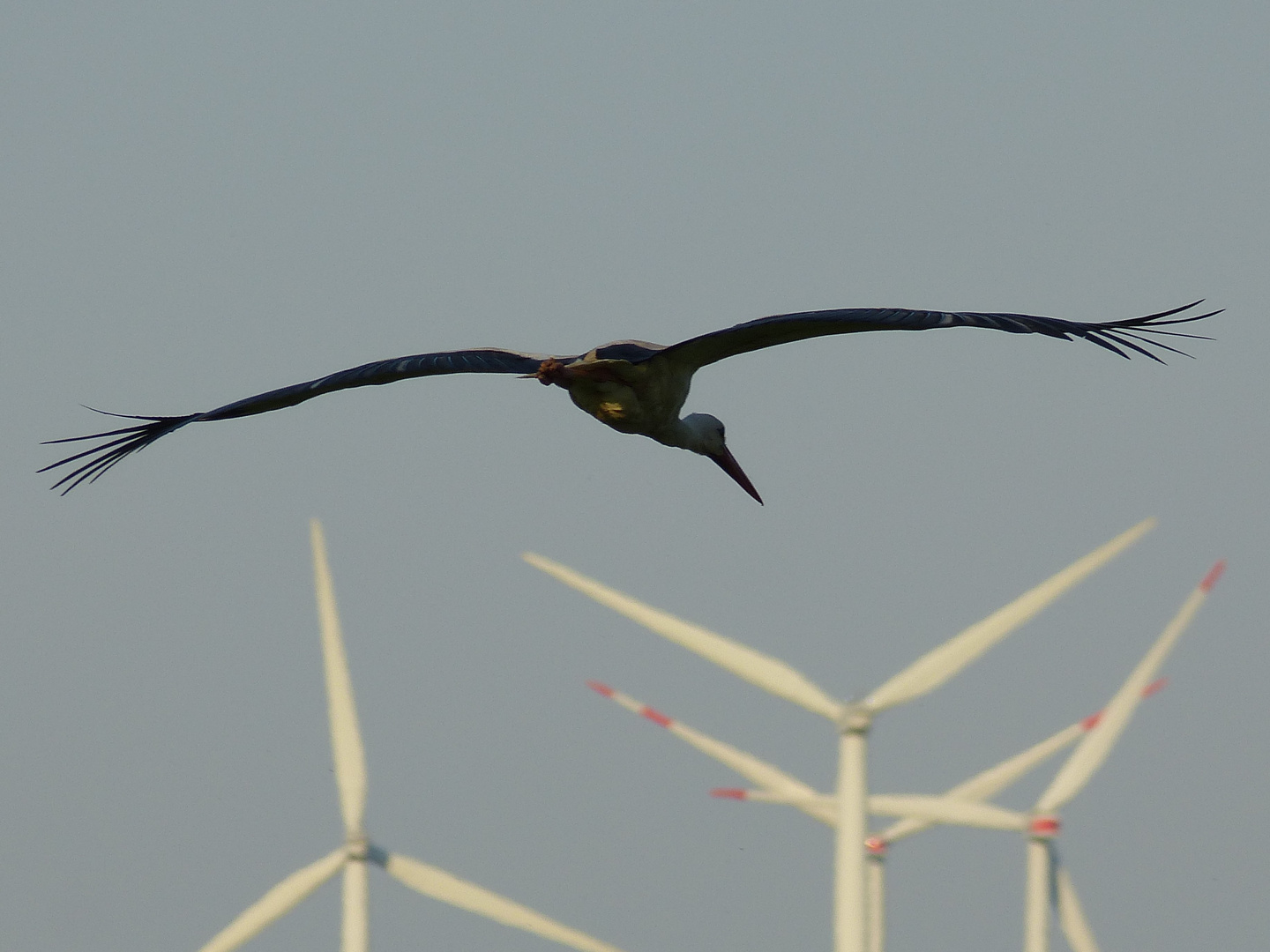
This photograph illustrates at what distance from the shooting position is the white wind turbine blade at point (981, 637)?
68.8 ft

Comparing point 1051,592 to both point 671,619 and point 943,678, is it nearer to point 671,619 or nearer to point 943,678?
point 943,678

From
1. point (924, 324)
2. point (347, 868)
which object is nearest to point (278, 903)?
point (347, 868)

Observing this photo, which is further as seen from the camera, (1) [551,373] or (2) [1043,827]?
(2) [1043,827]

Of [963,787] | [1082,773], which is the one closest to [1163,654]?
[1082,773]

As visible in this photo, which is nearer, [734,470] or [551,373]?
[551,373]

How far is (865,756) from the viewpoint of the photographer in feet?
67.7

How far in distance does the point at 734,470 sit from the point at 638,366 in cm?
527

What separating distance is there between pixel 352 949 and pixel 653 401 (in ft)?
18.8

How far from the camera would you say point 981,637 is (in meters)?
21.4

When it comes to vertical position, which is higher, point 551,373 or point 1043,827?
point 551,373

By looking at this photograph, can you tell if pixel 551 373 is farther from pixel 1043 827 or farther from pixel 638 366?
pixel 1043 827

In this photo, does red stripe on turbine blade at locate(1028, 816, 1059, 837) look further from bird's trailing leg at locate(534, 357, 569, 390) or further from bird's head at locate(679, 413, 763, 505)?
bird's trailing leg at locate(534, 357, 569, 390)

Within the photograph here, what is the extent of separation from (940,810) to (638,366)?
4.76m

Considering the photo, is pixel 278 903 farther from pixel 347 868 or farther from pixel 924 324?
pixel 924 324
